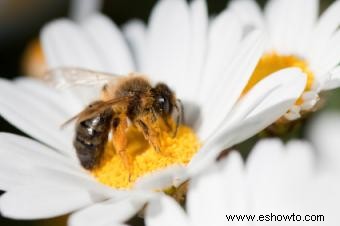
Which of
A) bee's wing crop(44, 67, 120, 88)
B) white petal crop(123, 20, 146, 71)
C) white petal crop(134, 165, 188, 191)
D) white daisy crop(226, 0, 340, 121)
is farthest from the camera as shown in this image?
white petal crop(123, 20, 146, 71)

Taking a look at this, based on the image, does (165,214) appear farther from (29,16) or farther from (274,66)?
(29,16)

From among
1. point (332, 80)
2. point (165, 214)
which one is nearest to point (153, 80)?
point (332, 80)

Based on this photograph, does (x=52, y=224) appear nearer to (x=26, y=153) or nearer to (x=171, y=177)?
(x=26, y=153)

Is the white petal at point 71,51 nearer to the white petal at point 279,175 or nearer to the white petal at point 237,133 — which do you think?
the white petal at point 237,133

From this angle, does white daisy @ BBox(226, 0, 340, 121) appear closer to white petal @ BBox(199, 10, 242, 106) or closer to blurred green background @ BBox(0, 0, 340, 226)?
white petal @ BBox(199, 10, 242, 106)

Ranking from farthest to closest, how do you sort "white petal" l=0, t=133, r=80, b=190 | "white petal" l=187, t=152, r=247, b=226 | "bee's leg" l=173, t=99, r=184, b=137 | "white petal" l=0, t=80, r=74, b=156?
"white petal" l=0, t=80, r=74, b=156 < "bee's leg" l=173, t=99, r=184, b=137 < "white petal" l=0, t=133, r=80, b=190 < "white petal" l=187, t=152, r=247, b=226

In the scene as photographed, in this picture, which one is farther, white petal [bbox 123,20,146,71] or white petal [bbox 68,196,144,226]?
white petal [bbox 123,20,146,71]

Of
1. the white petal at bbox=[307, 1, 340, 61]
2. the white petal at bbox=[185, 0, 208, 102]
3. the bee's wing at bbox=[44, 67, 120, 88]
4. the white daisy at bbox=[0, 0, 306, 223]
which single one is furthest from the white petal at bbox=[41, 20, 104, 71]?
the white petal at bbox=[307, 1, 340, 61]
